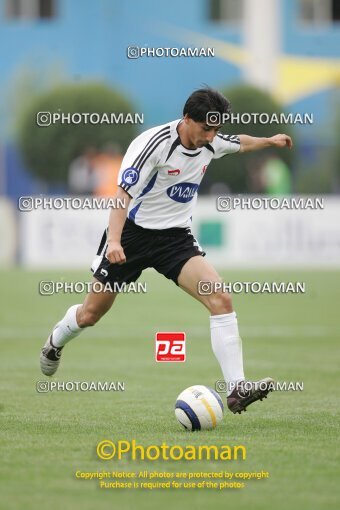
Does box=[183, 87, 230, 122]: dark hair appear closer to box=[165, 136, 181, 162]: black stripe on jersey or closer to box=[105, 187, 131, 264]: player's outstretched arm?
box=[165, 136, 181, 162]: black stripe on jersey

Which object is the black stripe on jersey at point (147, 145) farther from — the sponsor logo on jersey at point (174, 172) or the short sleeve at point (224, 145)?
the short sleeve at point (224, 145)

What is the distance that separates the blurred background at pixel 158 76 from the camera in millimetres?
34781

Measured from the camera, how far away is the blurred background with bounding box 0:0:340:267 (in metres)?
34.8

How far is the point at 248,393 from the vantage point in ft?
26.4

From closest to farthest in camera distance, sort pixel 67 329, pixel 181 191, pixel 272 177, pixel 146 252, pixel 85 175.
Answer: pixel 181 191
pixel 146 252
pixel 67 329
pixel 272 177
pixel 85 175

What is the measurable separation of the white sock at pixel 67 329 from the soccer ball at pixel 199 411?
5.35 feet

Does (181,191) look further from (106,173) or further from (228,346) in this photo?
(106,173)

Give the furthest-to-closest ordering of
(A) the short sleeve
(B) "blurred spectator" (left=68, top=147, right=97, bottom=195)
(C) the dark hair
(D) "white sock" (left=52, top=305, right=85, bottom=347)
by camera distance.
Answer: (B) "blurred spectator" (left=68, top=147, right=97, bottom=195) → (D) "white sock" (left=52, top=305, right=85, bottom=347) → (A) the short sleeve → (C) the dark hair

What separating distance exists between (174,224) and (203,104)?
3.43 ft

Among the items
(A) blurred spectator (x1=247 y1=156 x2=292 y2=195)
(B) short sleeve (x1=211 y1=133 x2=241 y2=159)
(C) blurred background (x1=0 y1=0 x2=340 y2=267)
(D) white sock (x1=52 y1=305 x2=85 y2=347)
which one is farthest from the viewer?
(C) blurred background (x1=0 y1=0 x2=340 y2=267)

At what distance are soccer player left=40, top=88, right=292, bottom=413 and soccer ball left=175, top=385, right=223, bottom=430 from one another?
0.68ft

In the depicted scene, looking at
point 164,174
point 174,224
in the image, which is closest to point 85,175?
point 174,224

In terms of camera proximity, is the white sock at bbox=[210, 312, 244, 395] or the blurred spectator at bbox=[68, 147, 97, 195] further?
the blurred spectator at bbox=[68, 147, 97, 195]

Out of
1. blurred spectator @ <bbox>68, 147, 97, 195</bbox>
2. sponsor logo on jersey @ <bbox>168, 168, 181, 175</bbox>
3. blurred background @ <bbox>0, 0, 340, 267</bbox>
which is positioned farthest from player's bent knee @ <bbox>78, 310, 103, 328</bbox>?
blurred background @ <bbox>0, 0, 340, 267</bbox>
